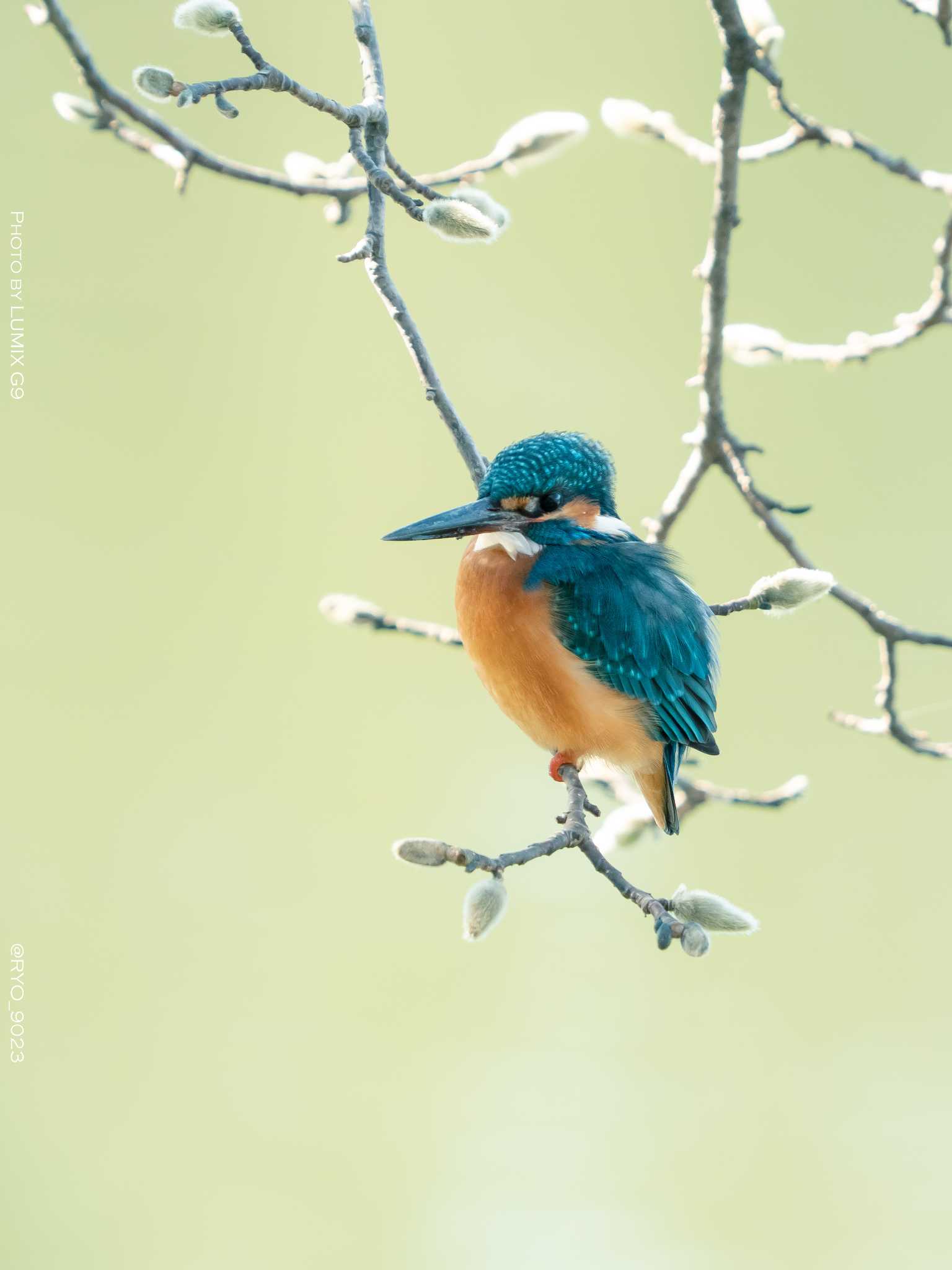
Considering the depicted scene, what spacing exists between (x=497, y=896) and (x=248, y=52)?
0.75m

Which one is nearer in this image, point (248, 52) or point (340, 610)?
point (248, 52)

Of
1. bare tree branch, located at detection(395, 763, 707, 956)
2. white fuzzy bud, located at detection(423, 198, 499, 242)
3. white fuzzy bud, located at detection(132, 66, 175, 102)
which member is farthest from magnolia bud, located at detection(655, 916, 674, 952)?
white fuzzy bud, located at detection(132, 66, 175, 102)

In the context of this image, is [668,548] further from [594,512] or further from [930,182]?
[930,182]

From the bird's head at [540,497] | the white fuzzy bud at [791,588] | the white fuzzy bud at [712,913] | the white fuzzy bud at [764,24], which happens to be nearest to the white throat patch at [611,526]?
the bird's head at [540,497]

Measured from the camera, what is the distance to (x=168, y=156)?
1.42m

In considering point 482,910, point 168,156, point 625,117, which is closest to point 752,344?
point 625,117

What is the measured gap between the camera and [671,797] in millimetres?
1309

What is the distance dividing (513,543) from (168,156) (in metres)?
0.64

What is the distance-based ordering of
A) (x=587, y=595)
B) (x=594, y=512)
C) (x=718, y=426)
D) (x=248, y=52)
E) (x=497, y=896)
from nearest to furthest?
(x=497, y=896) → (x=248, y=52) → (x=587, y=595) → (x=594, y=512) → (x=718, y=426)

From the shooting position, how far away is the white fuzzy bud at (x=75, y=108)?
1.43 metres

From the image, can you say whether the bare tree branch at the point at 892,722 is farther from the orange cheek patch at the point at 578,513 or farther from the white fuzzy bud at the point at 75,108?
the white fuzzy bud at the point at 75,108

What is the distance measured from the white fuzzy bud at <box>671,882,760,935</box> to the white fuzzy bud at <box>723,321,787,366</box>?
89 centimetres

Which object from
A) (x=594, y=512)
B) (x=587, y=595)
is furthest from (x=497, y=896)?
(x=594, y=512)

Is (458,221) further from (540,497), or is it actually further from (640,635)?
(640,635)
